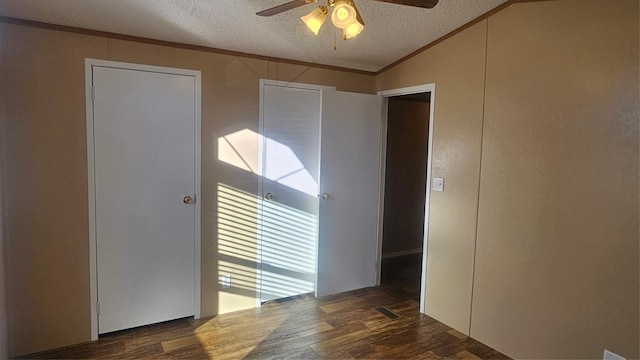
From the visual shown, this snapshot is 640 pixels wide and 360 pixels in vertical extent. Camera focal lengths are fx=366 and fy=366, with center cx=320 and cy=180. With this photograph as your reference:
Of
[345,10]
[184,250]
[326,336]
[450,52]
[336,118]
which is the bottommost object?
[326,336]

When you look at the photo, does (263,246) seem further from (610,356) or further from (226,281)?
(610,356)

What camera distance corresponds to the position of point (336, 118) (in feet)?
11.3

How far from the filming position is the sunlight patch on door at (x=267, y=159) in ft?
10.1

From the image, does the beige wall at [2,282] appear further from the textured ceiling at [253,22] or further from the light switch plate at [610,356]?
the light switch plate at [610,356]

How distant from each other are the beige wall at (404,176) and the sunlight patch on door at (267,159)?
1.66m

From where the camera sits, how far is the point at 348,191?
3.62m

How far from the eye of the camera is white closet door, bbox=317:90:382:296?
346cm

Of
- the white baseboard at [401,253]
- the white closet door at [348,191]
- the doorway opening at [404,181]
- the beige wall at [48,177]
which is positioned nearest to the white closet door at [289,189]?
the white closet door at [348,191]

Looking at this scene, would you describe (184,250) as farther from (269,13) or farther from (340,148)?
(269,13)

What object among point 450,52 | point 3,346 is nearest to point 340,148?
point 450,52

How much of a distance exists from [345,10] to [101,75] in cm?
191

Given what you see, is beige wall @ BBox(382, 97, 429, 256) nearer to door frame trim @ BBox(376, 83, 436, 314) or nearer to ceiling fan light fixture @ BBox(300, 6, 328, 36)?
door frame trim @ BBox(376, 83, 436, 314)

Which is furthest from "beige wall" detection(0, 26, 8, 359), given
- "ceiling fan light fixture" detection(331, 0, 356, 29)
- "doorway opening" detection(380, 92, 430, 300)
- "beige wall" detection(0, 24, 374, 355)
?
"doorway opening" detection(380, 92, 430, 300)

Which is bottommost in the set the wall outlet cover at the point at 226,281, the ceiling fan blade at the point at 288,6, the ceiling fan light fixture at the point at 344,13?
the wall outlet cover at the point at 226,281
